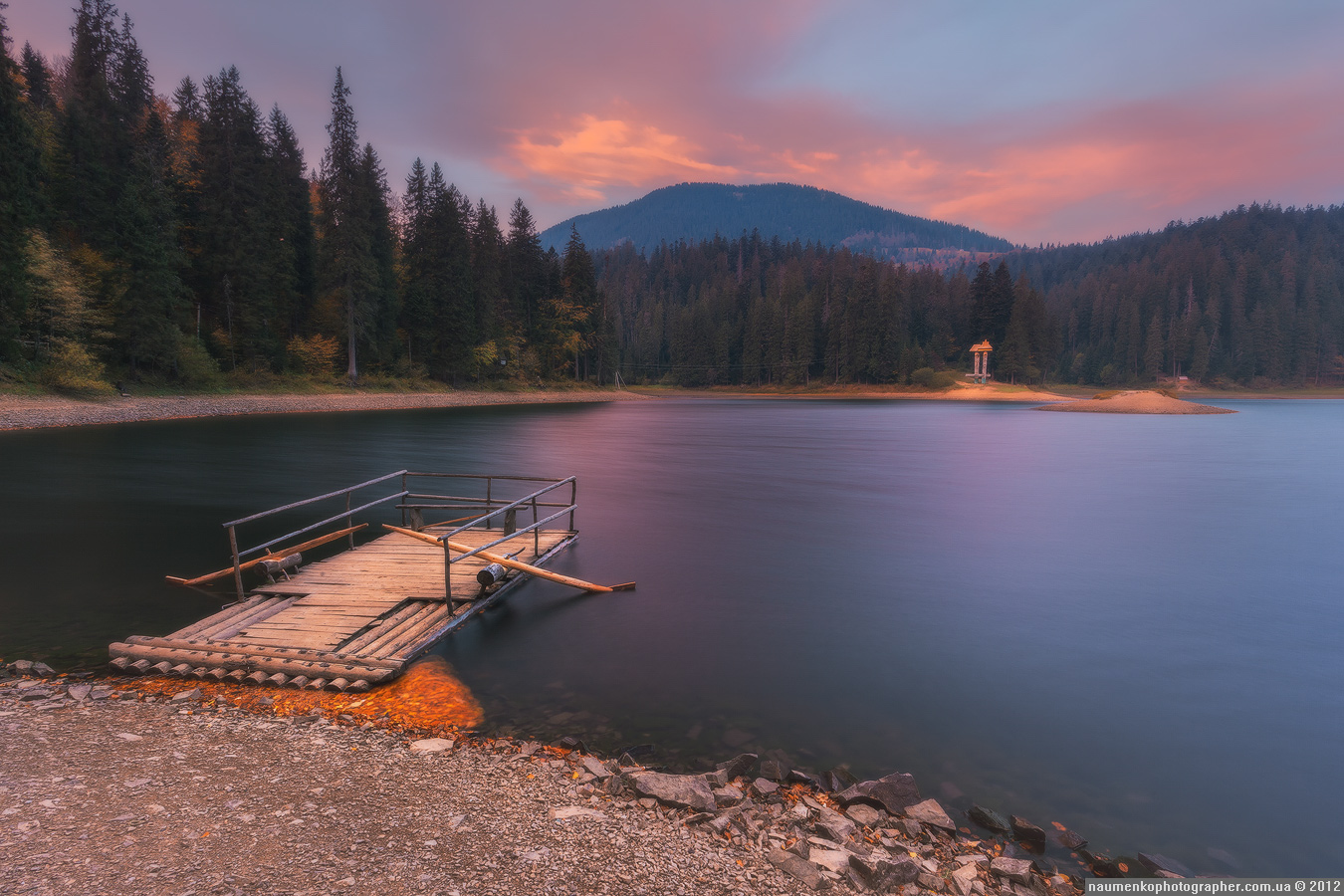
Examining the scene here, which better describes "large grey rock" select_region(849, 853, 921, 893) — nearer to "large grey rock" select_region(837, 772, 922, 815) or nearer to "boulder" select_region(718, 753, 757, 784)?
"large grey rock" select_region(837, 772, 922, 815)

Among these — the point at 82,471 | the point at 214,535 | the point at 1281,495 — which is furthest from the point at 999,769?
the point at 82,471

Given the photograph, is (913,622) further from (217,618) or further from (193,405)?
(193,405)

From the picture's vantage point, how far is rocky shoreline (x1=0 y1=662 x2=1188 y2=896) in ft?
13.8

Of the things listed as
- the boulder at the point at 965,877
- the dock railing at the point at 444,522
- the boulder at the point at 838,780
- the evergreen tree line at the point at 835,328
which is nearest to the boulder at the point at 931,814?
the boulder at the point at 965,877

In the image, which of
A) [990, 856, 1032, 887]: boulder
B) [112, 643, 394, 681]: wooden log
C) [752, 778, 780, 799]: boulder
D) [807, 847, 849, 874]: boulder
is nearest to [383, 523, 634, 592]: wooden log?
[112, 643, 394, 681]: wooden log

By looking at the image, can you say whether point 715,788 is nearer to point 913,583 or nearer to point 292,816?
point 292,816

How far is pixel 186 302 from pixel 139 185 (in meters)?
8.96

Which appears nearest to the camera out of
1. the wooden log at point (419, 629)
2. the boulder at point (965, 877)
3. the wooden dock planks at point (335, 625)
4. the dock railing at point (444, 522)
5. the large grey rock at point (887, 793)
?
the boulder at point (965, 877)

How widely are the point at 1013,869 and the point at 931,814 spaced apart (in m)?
0.74

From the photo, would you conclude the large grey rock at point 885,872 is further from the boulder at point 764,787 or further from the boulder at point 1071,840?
the boulder at point 1071,840

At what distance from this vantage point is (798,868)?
445cm

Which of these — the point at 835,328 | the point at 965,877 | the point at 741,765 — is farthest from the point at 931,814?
the point at 835,328

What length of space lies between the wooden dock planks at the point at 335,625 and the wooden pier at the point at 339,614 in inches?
0.6

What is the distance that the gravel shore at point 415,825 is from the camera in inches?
164
